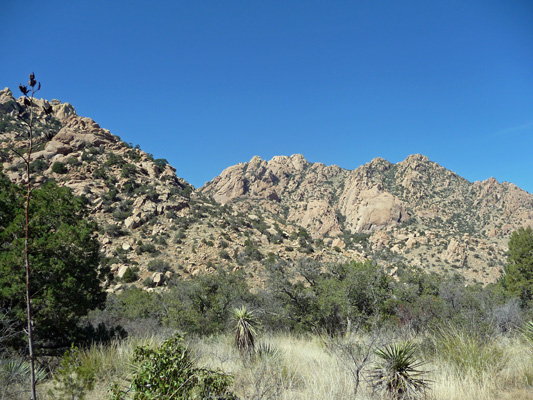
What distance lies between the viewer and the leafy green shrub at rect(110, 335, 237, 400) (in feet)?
11.9

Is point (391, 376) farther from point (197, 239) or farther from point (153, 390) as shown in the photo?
point (197, 239)

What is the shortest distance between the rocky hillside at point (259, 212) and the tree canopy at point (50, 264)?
3960 millimetres

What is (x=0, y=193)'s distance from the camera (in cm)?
963

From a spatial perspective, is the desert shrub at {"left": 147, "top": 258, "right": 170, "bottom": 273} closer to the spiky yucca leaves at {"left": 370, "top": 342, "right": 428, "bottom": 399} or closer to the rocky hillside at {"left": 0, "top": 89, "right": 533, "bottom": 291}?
the rocky hillside at {"left": 0, "top": 89, "right": 533, "bottom": 291}

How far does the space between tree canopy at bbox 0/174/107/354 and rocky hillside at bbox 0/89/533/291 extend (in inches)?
156

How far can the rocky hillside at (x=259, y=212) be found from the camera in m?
31.5

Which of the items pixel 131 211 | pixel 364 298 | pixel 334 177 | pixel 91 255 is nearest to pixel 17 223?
pixel 91 255

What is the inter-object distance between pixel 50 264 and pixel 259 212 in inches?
2221

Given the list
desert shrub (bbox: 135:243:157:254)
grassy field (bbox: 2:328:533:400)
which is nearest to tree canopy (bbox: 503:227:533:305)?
grassy field (bbox: 2:328:533:400)

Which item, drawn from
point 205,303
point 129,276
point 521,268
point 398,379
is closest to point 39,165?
point 129,276

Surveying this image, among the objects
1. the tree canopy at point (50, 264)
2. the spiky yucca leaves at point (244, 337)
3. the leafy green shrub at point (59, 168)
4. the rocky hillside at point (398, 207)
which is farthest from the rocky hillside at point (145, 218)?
the spiky yucca leaves at point (244, 337)

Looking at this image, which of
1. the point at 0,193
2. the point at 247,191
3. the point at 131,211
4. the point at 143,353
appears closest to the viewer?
the point at 143,353

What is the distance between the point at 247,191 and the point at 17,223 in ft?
307

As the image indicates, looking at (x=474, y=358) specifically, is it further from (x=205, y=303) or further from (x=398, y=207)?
(x=398, y=207)
